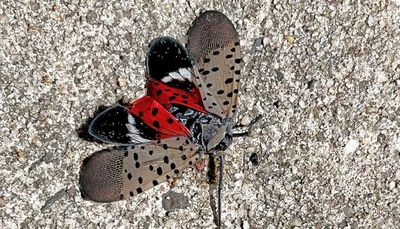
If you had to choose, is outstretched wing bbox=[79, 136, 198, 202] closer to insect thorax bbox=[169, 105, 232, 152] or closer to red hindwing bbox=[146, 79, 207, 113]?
insect thorax bbox=[169, 105, 232, 152]

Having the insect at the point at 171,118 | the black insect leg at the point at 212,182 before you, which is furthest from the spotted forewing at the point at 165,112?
the black insect leg at the point at 212,182

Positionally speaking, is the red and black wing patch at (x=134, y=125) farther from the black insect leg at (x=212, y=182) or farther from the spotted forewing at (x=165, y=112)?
the black insect leg at (x=212, y=182)

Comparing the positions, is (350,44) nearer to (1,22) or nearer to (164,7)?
(164,7)

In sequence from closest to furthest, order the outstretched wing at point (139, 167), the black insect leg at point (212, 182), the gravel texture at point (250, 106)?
the outstretched wing at point (139, 167) → the gravel texture at point (250, 106) → the black insect leg at point (212, 182)

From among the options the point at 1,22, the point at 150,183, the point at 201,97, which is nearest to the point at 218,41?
the point at 201,97

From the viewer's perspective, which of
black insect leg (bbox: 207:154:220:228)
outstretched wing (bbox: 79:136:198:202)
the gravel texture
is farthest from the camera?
black insect leg (bbox: 207:154:220:228)

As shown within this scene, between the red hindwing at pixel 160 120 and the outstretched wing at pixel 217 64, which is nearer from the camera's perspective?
the red hindwing at pixel 160 120

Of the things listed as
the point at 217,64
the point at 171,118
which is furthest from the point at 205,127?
the point at 217,64


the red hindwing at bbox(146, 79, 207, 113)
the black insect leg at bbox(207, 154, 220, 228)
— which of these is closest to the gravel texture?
the black insect leg at bbox(207, 154, 220, 228)
